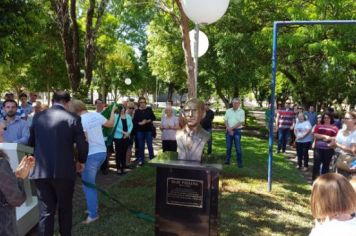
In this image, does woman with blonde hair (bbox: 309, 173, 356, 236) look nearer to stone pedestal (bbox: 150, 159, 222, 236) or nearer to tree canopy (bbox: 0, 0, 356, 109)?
stone pedestal (bbox: 150, 159, 222, 236)

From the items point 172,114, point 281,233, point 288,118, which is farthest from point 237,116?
point 281,233

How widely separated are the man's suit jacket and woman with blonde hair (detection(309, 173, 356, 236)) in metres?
2.93

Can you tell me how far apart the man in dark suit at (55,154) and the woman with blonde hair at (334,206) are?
9.63 ft

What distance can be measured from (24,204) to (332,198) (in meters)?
4.08

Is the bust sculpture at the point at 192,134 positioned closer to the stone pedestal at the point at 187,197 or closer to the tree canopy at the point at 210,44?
the stone pedestal at the point at 187,197

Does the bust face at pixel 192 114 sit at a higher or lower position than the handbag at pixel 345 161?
higher

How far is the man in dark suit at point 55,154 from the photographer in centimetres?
462

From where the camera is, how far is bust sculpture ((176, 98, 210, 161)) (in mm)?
5242

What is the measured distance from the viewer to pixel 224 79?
21.7 m

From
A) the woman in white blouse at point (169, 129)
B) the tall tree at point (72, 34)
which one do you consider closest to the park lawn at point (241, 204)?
the woman in white blouse at point (169, 129)

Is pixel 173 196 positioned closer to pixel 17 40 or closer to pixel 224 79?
pixel 17 40

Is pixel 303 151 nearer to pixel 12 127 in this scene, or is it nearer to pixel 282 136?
pixel 282 136

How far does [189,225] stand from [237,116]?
233 inches

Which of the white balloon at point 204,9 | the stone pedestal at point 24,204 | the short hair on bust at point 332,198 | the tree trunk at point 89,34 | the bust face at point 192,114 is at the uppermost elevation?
the tree trunk at point 89,34
